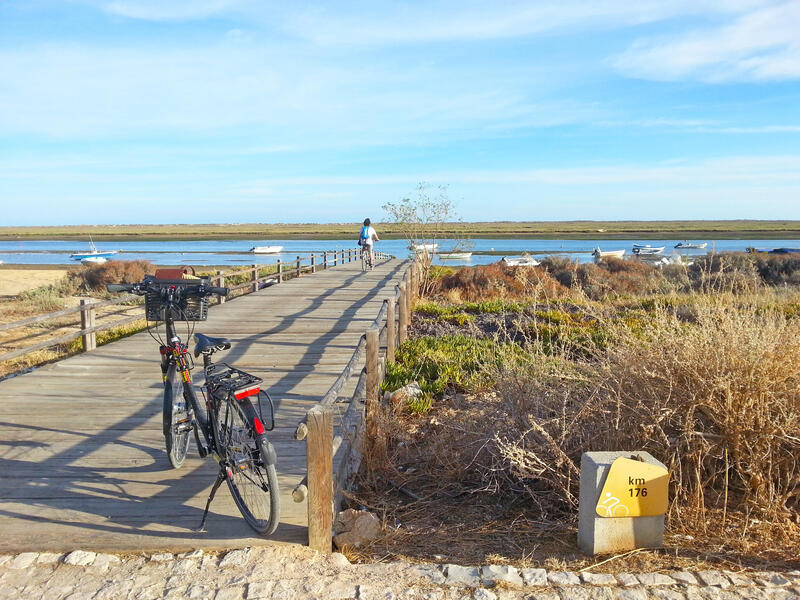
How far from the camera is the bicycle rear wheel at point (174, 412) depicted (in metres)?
4.75

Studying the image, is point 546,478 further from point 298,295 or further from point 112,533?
point 298,295

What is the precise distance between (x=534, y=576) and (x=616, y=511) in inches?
25.1

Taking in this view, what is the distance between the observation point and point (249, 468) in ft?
13.3

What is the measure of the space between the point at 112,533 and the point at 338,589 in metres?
1.47

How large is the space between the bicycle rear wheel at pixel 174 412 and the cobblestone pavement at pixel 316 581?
38.8 inches

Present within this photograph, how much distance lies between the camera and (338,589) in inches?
142

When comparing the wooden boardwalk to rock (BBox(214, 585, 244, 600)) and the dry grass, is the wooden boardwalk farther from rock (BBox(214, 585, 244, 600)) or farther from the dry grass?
the dry grass

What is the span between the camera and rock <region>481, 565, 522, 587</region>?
12.0 ft

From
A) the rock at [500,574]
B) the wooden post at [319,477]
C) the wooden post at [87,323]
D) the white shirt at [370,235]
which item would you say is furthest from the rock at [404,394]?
the white shirt at [370,235]

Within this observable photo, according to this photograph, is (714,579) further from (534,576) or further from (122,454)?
(122,454)

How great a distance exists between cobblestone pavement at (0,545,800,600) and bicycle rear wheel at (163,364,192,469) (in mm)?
985

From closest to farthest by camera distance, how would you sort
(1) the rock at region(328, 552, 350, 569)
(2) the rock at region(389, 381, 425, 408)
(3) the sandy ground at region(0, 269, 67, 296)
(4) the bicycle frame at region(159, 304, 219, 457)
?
(1) the rock at region(328, 552, 350, 569) < (4) the bicycle frame at region(159, 304, 219, 457) < (2) the rock at region(389, 381, 425, 408) < (3) the sandy ground at region(0, 269, 67, 296)

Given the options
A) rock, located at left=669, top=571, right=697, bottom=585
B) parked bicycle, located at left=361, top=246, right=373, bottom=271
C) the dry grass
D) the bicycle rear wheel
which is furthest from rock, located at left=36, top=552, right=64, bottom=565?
parked bicycle, located at left=361, top=246, right=373, bottom=271

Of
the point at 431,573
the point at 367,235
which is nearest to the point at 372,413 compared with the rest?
the point at 431,573
